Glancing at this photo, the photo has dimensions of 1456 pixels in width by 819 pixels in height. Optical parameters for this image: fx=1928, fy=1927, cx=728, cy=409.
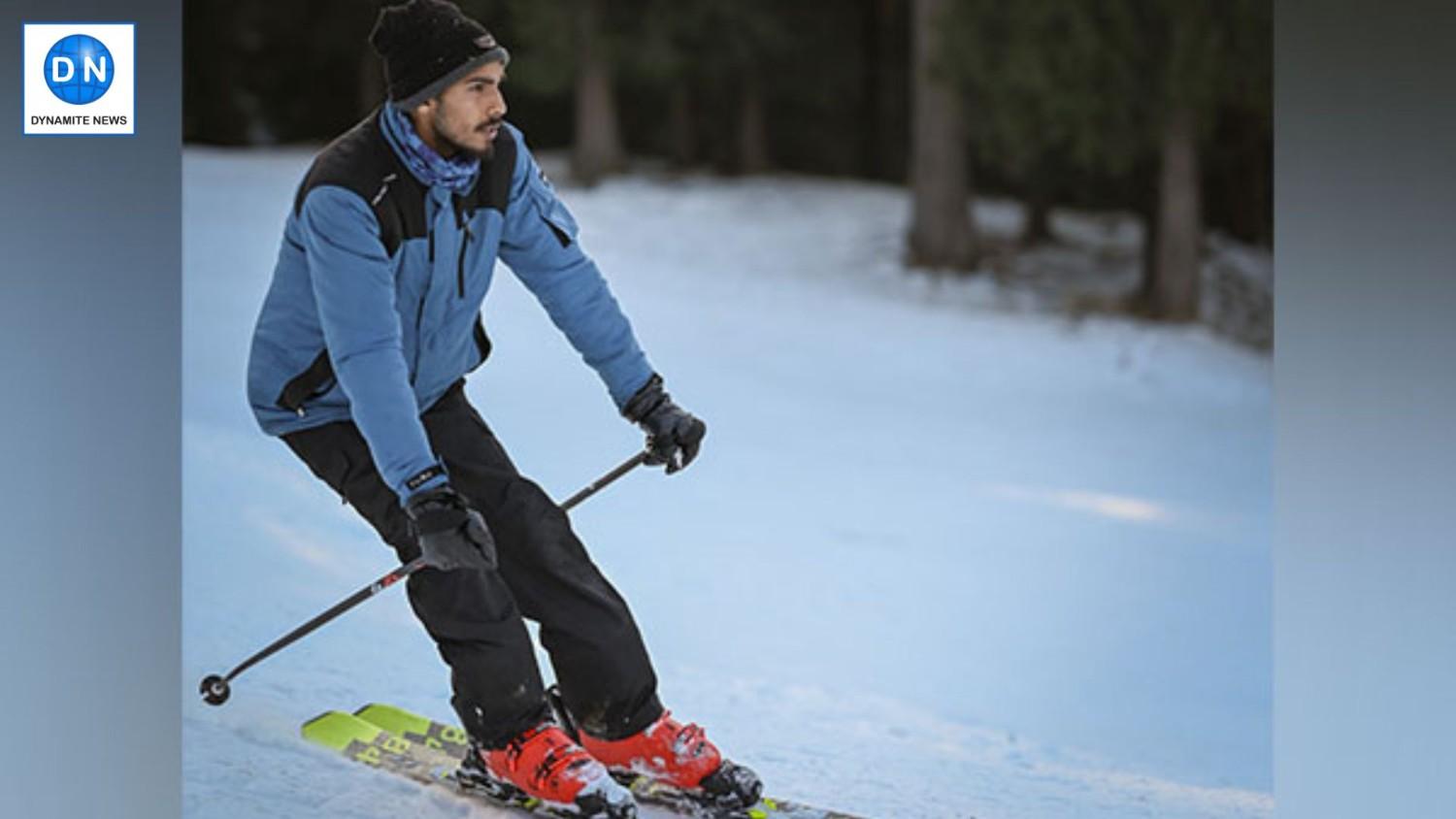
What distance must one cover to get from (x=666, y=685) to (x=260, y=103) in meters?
1.43

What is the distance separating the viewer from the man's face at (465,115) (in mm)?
3133

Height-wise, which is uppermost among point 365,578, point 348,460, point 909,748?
point 348,460

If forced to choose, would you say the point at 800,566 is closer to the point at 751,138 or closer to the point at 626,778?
the point at 626,778

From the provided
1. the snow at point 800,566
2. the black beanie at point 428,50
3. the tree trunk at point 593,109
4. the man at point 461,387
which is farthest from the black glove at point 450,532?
the tree trunk at point 593,109

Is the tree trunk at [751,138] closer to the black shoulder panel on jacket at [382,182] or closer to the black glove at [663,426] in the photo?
the black glove at [663,426]

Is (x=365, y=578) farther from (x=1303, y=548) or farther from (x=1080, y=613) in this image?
(x=1303, y=548)

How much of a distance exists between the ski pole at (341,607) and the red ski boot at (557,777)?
342mm

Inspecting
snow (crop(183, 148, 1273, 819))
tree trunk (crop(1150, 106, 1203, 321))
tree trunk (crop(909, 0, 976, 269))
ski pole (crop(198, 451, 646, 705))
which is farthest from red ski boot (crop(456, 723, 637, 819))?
tree trunk (crop(1150, 106, 1203, 321))

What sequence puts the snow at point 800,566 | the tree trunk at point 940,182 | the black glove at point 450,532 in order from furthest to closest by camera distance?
the tree trunk at point 940,182 < the snow at point 800,566 < the black glove at point 450,532

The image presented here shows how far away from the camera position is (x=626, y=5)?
3980 mm

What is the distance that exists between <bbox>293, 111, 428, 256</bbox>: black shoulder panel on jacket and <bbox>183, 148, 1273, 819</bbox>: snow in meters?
0.22

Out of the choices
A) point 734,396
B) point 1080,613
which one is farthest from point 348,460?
point 1080,613

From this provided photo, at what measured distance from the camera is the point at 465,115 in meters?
3.14

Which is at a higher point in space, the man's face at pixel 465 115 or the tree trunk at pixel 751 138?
the tree trunk at pixel 751 138
